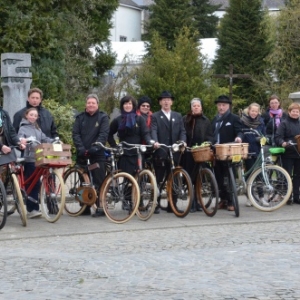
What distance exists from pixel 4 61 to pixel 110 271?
891 centimetres

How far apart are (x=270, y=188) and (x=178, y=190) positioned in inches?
→ 57.9

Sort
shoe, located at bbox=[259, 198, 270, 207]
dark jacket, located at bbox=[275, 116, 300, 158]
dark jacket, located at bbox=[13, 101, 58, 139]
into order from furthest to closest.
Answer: dark jacket, located at bbox=[275, 116, 300, 158] < shoe, located at bbox=[259, 198, 270, 207] < dark jacket, located at bbox=[13, 101, 58, 139]

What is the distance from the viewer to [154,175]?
13617 mm

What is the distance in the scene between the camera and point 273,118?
1579 cm

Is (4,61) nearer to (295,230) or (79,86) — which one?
(295,230)

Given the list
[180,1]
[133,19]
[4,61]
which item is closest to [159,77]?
[4,61]

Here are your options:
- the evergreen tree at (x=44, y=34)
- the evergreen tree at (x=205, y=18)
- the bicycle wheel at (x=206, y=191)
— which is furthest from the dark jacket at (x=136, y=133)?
the evergreen tree at (x=205, y=18)

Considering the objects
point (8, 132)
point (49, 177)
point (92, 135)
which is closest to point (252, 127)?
point (92, 135)

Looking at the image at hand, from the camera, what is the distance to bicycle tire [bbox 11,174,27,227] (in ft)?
39.5

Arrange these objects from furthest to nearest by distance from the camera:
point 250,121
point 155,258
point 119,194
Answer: point 250,121, point 119,194, point 155,258

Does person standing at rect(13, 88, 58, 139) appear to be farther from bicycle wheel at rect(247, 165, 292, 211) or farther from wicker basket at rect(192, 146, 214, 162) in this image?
bicycle wheel at rect(247, 165, 292, 211)

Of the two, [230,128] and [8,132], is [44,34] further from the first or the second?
[8,132]

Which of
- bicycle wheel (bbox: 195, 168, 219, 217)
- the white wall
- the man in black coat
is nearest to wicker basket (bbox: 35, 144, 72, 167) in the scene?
bicycle wheel (bbox: 195, 168, 219, 217)

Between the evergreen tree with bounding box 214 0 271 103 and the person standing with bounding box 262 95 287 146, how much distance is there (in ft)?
158
